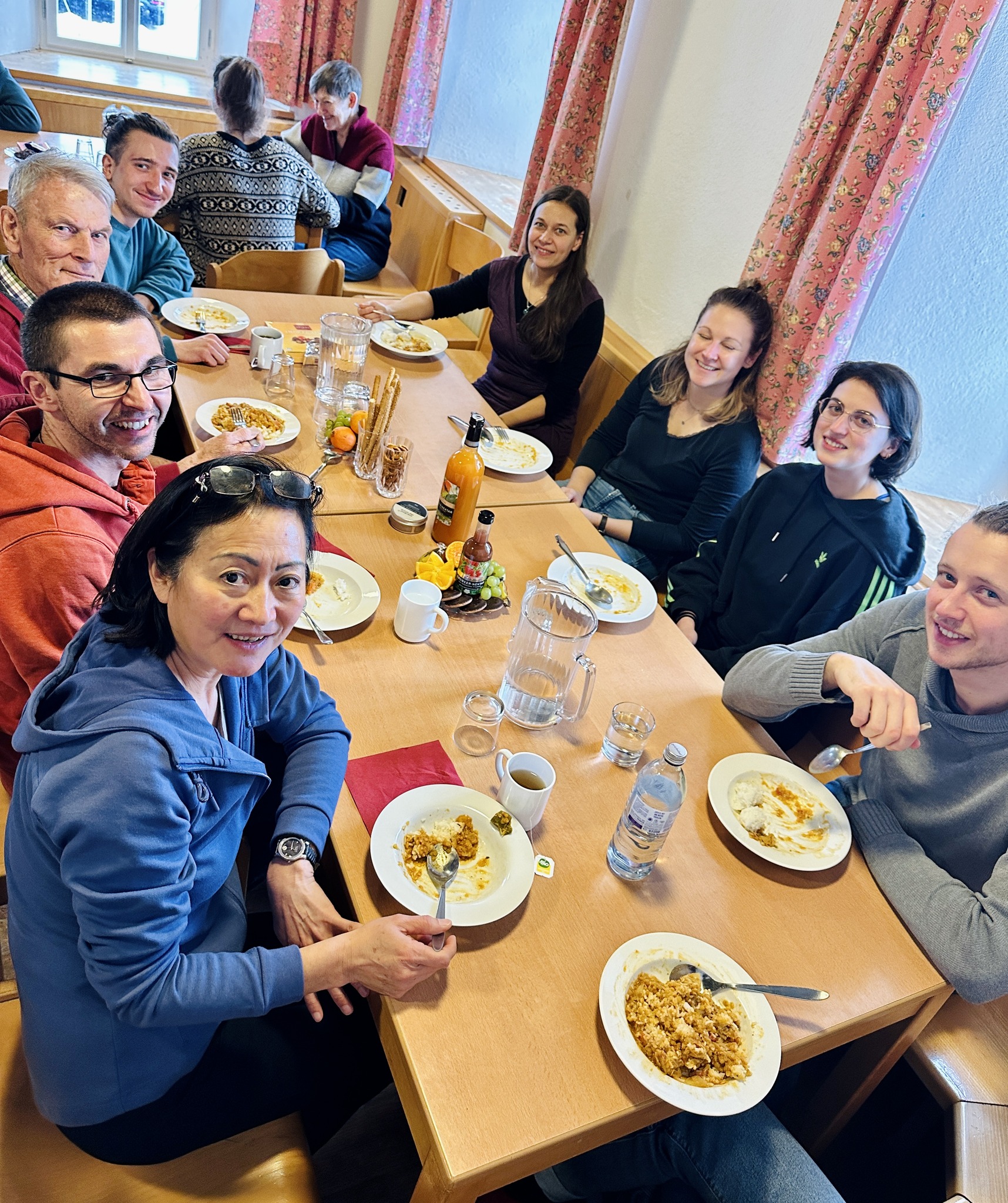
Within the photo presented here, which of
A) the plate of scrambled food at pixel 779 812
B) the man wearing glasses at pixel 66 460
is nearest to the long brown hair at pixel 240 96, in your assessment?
the man wearing glasses at pixel 66 460

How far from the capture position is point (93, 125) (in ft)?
Answer: 14.9

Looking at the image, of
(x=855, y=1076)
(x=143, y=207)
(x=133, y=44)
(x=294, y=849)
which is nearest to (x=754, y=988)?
(x=855, y=1076)

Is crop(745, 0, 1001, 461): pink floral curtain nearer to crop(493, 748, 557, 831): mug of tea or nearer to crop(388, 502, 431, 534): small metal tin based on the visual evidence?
crop(388, 502, 431, 534): small metal tin

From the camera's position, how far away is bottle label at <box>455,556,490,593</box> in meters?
Answer: 1.68

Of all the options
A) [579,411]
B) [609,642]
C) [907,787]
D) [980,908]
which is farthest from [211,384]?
[980,908]

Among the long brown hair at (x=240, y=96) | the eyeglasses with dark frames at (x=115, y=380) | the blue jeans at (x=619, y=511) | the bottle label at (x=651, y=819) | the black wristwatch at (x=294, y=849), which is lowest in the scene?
the blue jeans at (x=619, y=511)

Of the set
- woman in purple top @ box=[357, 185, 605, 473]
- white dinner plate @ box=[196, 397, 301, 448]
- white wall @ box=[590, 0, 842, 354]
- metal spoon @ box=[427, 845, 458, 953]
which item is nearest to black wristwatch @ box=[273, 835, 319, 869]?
metal spoon @ box=[427, 845, 458, 953]

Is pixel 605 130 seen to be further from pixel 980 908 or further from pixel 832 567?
pixel 980 908

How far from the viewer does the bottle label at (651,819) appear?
119 cm

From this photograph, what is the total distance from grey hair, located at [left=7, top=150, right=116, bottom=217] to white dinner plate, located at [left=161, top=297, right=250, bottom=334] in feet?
1.43

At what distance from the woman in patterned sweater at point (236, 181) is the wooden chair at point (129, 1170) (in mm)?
2959

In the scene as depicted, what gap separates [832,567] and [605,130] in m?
2.38

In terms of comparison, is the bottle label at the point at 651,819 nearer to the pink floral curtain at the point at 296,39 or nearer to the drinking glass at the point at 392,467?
A: the drinking glass at the point at 392,467

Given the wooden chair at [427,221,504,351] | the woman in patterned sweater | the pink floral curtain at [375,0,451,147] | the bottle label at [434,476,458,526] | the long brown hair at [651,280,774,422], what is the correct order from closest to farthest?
the bottle label at [434,476,458,526] < the long brown hair at [651,280,774,422] < the woman in patterned sweater < the wooden chair at [427,221,504,351] < the pink floral curtain at [375,0,451,147]
